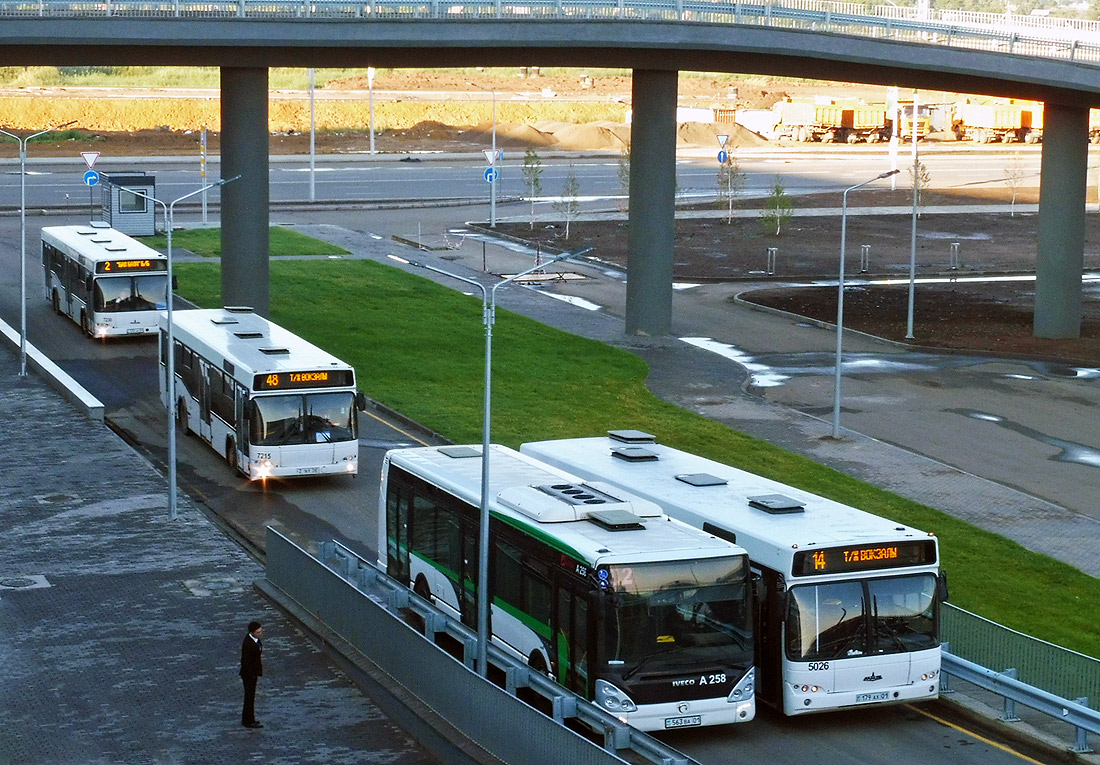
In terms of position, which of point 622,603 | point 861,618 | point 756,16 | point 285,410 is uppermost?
point 756,16

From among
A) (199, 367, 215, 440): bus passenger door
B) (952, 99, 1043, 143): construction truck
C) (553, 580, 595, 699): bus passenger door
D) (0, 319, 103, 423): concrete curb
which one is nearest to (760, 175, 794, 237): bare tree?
(0, 319, 103, 423): concrete curb

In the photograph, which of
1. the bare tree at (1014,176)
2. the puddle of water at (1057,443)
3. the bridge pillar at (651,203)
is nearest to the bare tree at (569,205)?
the bridge pillar at (651,203)

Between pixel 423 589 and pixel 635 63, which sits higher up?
pixel 635 63

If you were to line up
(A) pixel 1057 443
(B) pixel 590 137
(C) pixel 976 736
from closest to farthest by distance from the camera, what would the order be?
(C) pixel 976 736 < (A) pixel 1057 443 < (B) pixel 590 137

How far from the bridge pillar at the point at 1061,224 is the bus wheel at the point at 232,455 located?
1192 inches

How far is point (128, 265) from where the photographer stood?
160 feet

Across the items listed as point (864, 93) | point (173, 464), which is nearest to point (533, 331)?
point (173, 464)

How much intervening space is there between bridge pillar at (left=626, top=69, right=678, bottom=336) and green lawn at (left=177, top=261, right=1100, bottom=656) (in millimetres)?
2773

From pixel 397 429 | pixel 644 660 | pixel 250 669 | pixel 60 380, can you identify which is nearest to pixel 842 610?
pixel 644 660

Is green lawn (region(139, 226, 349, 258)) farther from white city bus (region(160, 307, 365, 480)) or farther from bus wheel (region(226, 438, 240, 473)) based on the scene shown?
white city bus (region(160, 307, 365, 480))

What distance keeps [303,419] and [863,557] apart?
53.8 ft

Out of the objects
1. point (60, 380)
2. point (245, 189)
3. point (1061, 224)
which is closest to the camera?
point (60, 380)

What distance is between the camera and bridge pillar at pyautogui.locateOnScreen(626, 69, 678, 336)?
51906 millimetres

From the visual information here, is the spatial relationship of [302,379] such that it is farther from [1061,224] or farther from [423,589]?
[1061,224]
